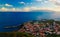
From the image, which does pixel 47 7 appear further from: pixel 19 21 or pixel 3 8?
pixel 3 8

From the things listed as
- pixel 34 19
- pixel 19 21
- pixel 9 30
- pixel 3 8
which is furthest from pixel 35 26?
pixel 3 8

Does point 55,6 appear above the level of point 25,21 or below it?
above

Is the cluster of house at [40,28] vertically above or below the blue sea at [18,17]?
below

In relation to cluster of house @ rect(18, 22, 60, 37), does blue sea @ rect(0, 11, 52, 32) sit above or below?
above

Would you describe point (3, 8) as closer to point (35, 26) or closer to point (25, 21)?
point (25, 21)

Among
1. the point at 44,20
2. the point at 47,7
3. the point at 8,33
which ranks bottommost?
the point at 8,33

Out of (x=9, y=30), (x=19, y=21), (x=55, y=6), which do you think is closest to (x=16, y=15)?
(x=19, y=21)

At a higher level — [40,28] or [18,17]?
[18,17]
